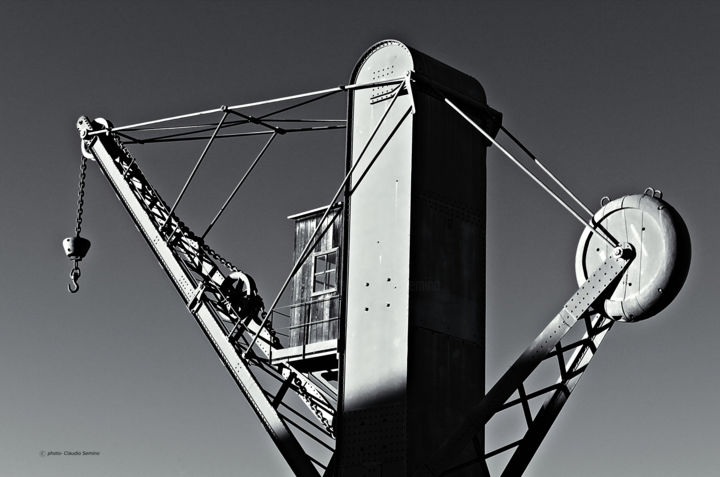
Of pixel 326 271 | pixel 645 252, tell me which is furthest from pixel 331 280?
pixel 645 252

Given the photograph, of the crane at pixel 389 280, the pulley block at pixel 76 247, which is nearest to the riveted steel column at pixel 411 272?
the crane at pixel 389 280

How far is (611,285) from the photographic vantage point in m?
19.9

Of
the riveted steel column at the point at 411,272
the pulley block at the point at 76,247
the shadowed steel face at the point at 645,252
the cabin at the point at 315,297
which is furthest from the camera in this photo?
the pulley block at the point at 76,247

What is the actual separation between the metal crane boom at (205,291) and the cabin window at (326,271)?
4.93 feet

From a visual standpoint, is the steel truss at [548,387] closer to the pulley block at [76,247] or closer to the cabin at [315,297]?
the cabin at [315,297]

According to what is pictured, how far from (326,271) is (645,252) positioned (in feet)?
23.4

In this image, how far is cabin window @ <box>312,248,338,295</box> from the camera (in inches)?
958

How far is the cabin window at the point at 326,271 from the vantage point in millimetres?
24337

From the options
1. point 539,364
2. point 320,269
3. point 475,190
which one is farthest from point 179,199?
point 539,364

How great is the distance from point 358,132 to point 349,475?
6080 millimetres

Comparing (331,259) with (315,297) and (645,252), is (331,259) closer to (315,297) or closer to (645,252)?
(315,297)

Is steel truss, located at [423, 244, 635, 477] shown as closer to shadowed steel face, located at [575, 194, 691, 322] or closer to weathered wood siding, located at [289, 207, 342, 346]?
shadowed steel face, located at [575, 194, 691, 322]

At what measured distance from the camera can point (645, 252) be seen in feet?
64.1

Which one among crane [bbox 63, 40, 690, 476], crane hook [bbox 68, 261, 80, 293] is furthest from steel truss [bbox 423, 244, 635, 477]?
crane hook [bbox 68, 261, 80, 293]
